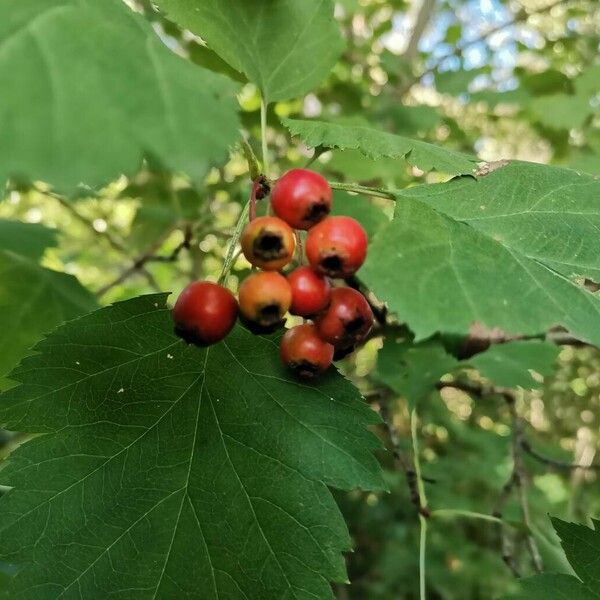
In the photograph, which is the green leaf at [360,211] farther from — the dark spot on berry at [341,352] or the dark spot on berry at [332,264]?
the dark spot on berry at [332,264]

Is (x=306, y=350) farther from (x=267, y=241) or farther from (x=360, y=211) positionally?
(x=360, y=211)

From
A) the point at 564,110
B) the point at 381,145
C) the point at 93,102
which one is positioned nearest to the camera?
the point at 93,102

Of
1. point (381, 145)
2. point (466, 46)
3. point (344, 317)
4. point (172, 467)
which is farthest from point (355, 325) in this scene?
point (466, 46)

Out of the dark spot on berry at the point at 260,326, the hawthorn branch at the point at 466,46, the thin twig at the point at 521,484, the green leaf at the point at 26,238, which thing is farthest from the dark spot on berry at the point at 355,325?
the hawthorn branch at the point at 466,46

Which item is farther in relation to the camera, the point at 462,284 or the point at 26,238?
the point at 26,238

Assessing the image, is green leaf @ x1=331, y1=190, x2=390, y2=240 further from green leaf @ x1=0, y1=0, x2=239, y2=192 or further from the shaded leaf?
the shaded leaf

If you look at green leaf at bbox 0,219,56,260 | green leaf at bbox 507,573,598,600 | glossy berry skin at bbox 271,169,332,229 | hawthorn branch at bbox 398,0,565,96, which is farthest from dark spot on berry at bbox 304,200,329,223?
hawthorn branch at bbox 398,0,565,96

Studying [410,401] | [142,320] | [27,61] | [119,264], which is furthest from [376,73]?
[27,61]
